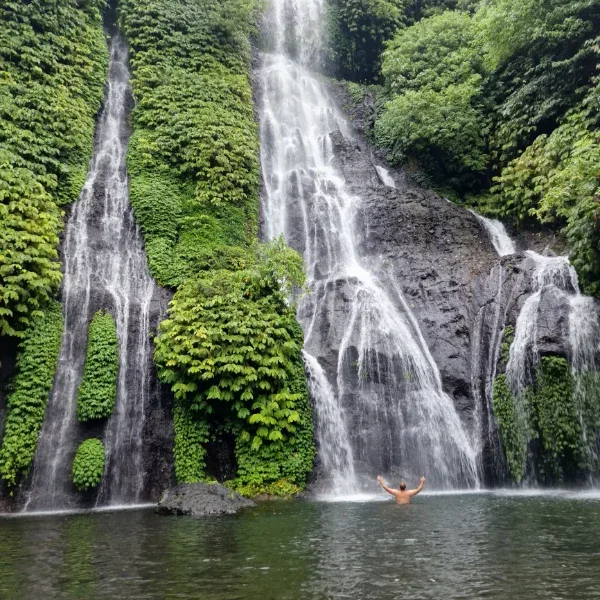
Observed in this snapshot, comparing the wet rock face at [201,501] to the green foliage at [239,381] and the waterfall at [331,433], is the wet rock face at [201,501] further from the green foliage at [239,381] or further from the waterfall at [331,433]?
→ the waterfall at [331,433]

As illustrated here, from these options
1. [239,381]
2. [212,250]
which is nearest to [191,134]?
[212,250]

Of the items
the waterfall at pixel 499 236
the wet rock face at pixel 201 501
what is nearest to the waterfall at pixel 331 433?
the wet rock face at pixel 201 501

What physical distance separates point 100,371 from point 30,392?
65.4 inches

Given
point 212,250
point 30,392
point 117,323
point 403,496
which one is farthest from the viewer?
point 212,250

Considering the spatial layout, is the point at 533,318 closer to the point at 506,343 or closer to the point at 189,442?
the point at 506,343

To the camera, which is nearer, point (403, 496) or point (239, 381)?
point (403, 496)

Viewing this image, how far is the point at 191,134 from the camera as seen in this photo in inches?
806

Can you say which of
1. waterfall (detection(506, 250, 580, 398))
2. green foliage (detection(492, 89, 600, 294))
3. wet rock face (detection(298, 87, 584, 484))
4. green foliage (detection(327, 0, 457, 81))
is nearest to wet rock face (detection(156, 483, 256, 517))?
wet rock face (detection(298, 87, 584, 484))

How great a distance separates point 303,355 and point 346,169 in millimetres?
10376

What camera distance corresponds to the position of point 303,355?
1560 cm

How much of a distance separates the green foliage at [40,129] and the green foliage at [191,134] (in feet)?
5.98

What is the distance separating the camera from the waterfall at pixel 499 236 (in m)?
20.1

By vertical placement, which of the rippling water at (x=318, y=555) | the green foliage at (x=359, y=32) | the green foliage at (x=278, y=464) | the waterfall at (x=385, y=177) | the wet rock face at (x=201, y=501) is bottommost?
the rippling water at (x=318, y=555)

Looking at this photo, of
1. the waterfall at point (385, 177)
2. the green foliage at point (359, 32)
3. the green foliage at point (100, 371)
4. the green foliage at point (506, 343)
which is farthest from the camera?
the green foliage at point (359, 32)
